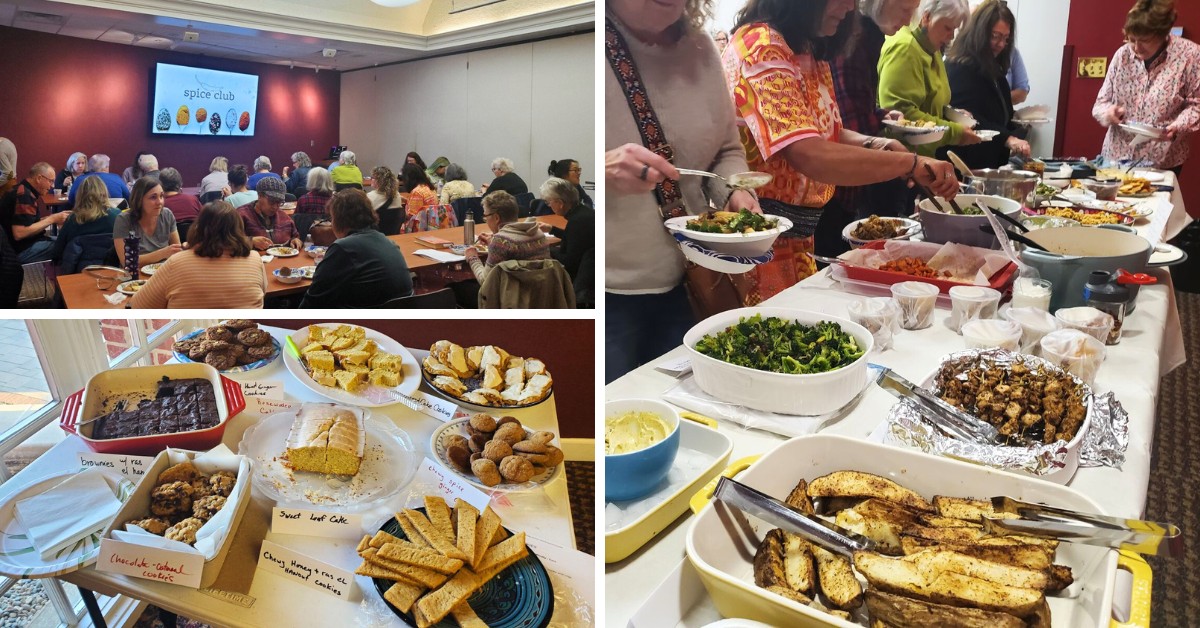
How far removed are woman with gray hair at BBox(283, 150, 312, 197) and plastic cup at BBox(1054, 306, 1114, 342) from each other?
8.80 ft

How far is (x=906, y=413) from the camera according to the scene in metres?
0.98

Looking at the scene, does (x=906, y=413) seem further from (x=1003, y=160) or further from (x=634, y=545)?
(x=1003, y=160)

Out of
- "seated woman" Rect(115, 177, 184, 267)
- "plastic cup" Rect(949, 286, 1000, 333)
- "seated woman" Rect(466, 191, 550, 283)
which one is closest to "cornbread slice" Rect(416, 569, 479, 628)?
"plastic cup" Rect(949, 286, 1000, 333)

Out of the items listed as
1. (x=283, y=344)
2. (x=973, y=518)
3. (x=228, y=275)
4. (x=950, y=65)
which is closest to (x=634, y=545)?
(x=973, y=518)

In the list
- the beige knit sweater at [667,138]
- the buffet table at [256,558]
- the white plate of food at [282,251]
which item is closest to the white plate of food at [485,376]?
the buffet table at [256,558]

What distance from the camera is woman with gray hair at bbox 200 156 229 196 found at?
2963mm

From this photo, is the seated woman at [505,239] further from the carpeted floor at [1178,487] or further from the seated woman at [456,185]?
the carpeted floor at [1178,487]

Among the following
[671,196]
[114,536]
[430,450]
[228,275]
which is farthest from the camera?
[228,275]

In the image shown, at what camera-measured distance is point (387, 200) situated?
317cm

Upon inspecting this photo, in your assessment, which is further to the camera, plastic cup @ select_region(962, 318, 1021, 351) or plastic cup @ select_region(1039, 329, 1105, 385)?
plastic cup @ select_region(962, 318, 1021, 351)

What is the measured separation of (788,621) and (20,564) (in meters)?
1.11

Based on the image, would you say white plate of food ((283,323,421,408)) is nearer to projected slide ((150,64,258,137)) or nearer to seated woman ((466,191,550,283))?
seated woman ((466,191,550,283))

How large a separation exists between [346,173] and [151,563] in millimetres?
2269

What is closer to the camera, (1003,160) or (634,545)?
(634,545)
